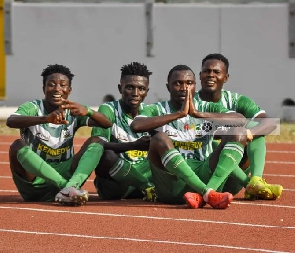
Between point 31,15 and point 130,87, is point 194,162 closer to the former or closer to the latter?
point 130,87

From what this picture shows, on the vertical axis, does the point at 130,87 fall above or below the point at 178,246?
above

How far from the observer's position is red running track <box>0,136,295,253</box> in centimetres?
660

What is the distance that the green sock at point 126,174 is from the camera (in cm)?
834

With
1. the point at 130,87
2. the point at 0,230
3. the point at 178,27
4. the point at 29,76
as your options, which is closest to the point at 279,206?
the point at 130,87

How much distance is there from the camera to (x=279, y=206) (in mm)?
8242

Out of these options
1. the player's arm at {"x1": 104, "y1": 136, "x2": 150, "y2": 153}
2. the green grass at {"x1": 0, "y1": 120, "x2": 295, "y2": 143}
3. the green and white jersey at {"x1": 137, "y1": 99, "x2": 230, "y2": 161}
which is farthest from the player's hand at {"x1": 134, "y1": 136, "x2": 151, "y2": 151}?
the green grass at {"x1": 0, "y1": 120, "x2": 295, "y2": 143}

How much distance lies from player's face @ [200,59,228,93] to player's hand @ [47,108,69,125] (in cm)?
131

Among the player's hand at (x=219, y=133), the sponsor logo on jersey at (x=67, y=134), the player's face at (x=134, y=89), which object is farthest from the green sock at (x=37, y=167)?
the player's hand at (x=219, y=133)

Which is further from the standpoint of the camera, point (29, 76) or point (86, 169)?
point (29, 76)

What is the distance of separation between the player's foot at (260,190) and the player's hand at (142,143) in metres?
0.83

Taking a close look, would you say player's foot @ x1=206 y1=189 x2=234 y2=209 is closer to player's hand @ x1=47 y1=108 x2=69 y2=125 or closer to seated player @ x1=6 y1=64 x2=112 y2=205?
seated player @ x1=6 y1=64 x2=112 y2=205

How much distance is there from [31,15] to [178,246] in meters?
12.4

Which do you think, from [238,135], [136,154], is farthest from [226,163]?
[136,154]

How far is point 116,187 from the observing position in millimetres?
8547
